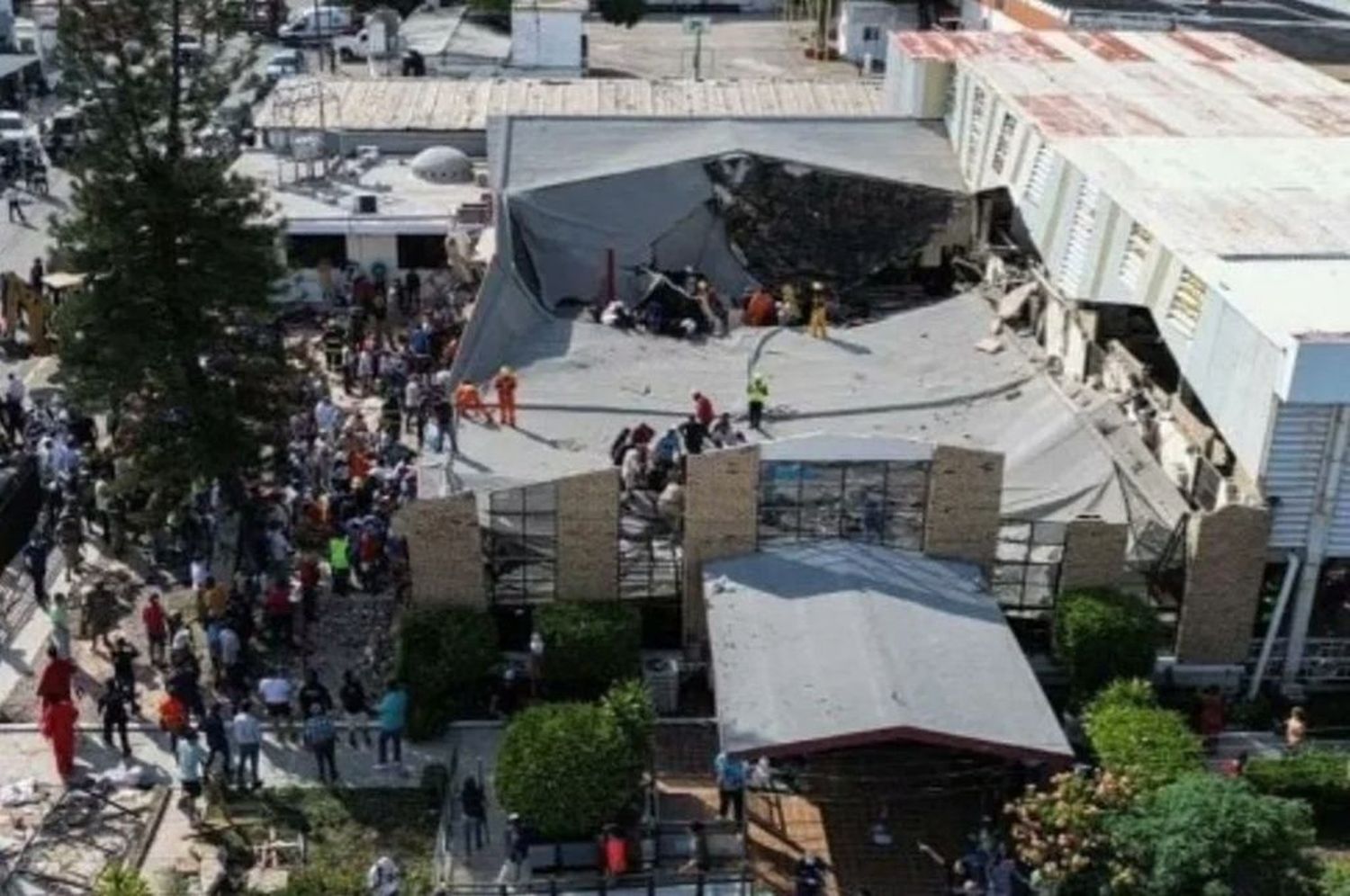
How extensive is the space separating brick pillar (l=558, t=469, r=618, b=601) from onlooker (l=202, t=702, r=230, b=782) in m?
4.68

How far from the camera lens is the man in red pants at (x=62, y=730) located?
67.4 ft

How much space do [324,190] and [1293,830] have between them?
26.1 m

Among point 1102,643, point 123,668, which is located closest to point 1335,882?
point 1102,643

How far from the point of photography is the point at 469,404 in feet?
85.0

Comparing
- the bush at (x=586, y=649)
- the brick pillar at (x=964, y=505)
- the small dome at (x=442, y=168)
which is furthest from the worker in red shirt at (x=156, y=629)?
the small dome at (x=442, y=168)

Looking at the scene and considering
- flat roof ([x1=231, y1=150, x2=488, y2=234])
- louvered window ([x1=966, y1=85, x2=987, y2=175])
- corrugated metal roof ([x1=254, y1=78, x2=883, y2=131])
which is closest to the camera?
louvered window ([x1=966, y1=85, x2=987, y2=175])

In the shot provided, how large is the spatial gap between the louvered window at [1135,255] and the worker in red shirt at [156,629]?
1496cm

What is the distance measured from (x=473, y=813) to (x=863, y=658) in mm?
4845

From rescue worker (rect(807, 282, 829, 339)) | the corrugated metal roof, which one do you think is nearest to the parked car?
the corrugated metal roof

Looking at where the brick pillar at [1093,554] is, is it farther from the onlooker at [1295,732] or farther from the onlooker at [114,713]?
the onlooker at [114,713]

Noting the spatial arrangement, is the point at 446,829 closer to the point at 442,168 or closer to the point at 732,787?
the point at 732,787

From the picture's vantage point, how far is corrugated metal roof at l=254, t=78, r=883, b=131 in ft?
135

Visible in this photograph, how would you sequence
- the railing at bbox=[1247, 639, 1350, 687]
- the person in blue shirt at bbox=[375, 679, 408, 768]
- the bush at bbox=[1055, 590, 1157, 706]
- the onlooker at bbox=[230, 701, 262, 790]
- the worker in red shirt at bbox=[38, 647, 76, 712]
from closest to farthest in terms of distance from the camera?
1. the onlooker at bbox=[230, 701, 262, 790]
2. the person in blue shirt at bbox=[375, 679, 408, 768]
3. the worker in red shirt at bbox=[38, 647, 76, 712]
4. the bush at bbox=[1055, 590, 1157, 706]
5. the railing at bbox=[1247, 639, 1350, 687]

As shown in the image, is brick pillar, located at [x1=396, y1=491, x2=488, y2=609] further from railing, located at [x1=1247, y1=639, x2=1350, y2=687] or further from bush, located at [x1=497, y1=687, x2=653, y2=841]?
railing, located at [x1=1247, y1=639, x2=1350, y2=687]
